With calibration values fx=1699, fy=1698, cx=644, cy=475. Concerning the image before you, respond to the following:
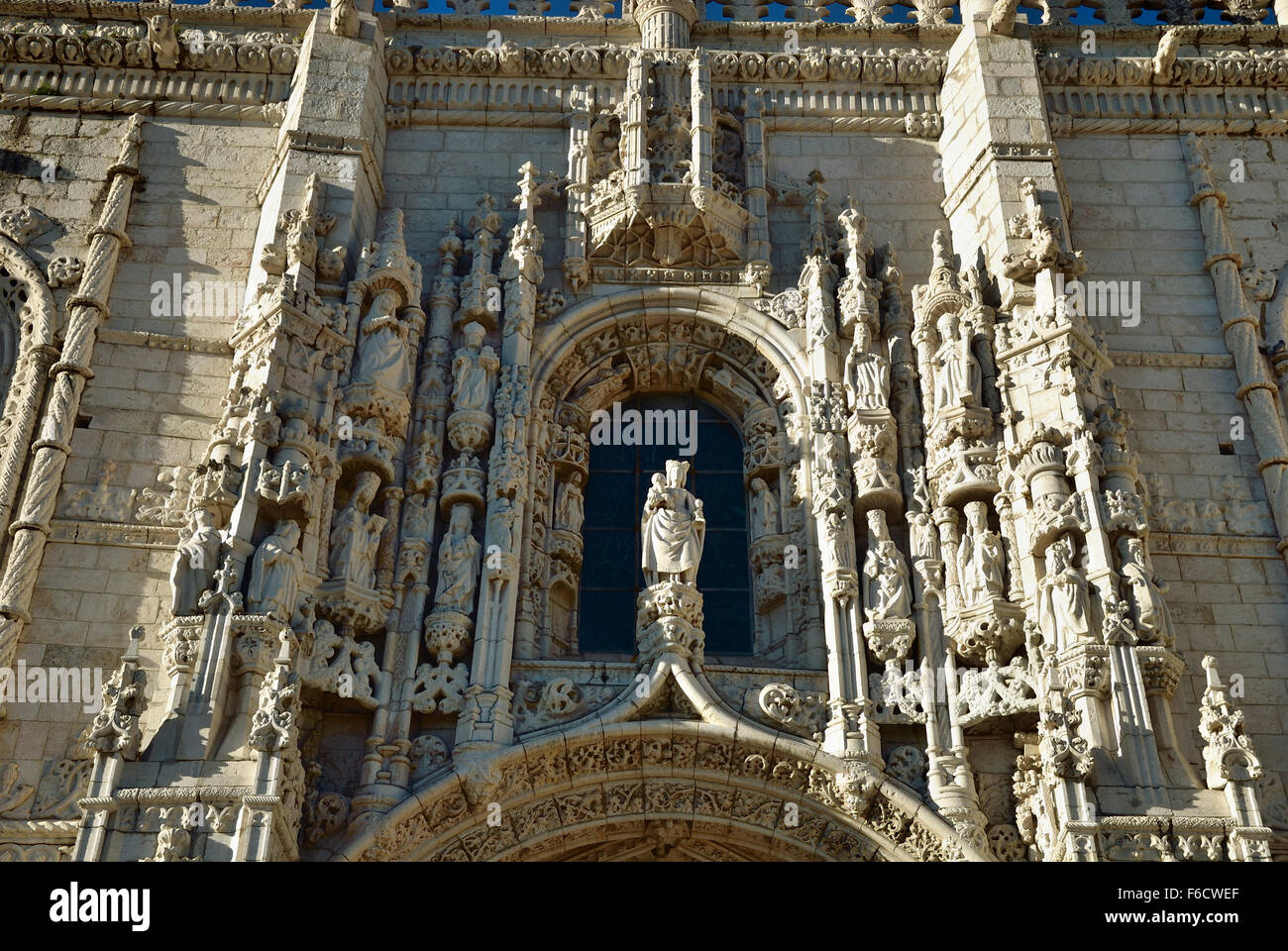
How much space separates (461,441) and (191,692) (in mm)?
3387

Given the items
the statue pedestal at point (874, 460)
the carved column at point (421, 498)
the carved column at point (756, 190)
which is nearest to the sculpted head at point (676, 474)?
the statue pedestal at point (874, 460)

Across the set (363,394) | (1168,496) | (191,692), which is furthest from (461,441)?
(1168,496)

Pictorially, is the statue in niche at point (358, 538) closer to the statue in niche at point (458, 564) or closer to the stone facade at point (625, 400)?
the stone facade at point (625, 400)

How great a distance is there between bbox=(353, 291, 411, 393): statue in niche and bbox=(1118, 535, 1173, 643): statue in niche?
243 inches

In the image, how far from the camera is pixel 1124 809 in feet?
38.8

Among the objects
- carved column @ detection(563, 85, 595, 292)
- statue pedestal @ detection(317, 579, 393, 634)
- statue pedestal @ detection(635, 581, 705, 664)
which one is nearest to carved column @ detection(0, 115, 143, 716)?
statue pedestal @ detection(317, 579, 393, 634)

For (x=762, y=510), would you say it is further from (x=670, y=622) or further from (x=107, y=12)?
(x=107, y=12)

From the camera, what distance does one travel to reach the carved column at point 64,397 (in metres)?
13.7

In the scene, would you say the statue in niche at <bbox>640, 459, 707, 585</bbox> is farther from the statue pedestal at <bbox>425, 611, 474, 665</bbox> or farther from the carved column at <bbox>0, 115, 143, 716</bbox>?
the carved column at <bbox>0, 115, 143, 716</bbox>

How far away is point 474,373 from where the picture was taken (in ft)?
49.1

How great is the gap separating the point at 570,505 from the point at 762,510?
170cm

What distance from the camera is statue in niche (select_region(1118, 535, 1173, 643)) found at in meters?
12.8

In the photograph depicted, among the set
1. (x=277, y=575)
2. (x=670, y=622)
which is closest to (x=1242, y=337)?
(x=670, y=622)

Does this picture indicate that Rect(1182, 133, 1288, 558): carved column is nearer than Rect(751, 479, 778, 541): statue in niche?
Yes
